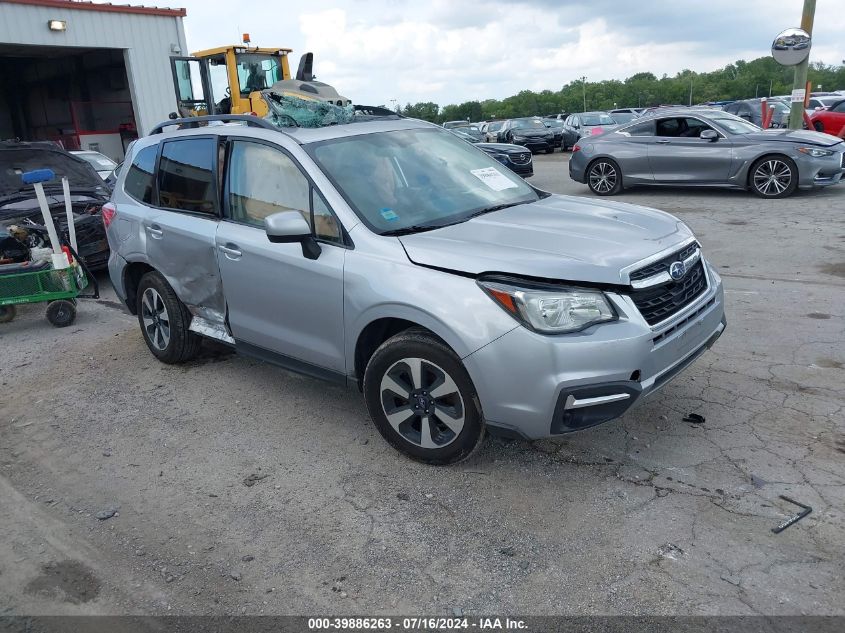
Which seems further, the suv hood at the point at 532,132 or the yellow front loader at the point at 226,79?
the suv hood at the point at 532,132

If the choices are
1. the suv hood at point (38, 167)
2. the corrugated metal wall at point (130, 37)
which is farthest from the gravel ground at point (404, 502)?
the corrugated metal wall at point (130, 37)

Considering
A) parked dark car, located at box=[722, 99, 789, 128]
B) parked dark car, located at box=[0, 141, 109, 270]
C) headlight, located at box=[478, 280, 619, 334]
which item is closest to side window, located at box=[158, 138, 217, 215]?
headlight, located at box=[478, 280, 619, 334]

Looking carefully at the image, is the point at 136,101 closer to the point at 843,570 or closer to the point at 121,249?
the point at 121,249

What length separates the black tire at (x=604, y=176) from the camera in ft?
43.5

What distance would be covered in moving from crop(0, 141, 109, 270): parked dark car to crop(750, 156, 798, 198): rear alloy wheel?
10034mm

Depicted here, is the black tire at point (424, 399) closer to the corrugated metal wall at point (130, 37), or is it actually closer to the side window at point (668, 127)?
the side window at point (668, 127)

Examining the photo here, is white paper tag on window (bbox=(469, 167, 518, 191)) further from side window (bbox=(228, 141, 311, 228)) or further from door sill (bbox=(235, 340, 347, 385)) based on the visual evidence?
door sill (bbox=(235, 340, 347, 385))

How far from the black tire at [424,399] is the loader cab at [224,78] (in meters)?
12.0

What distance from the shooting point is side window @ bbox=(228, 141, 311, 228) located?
4176 mm

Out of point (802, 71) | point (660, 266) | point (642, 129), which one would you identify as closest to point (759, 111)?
point (802, 71)

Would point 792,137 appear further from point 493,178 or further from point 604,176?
point 493,178

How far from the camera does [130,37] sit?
70.3ft

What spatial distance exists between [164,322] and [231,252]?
1313mm

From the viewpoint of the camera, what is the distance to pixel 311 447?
4.16 m
